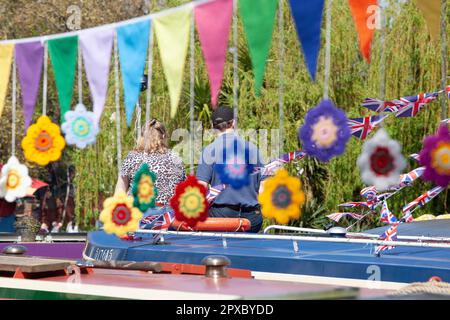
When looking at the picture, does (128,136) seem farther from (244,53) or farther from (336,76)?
(336,76)

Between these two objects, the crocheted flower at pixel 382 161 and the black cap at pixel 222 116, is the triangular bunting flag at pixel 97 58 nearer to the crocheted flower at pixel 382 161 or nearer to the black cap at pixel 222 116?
the black cap at pixel 222 116

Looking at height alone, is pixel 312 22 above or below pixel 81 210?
above

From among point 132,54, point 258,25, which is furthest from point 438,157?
point 132,54

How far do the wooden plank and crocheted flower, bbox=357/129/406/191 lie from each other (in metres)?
1.73

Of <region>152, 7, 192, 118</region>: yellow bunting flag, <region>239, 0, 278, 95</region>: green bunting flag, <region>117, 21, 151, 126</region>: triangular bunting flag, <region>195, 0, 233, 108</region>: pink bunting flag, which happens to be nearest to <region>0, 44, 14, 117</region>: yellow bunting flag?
<region>117, 21, 151, 126</region>: triangular bunting flag

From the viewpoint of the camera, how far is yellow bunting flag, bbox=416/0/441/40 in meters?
5.57

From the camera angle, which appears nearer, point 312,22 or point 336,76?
point 312,22

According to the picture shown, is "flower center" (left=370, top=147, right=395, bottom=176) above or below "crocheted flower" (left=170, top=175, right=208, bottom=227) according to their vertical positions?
above

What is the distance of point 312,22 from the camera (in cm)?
572

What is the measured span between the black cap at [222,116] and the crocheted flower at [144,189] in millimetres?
559

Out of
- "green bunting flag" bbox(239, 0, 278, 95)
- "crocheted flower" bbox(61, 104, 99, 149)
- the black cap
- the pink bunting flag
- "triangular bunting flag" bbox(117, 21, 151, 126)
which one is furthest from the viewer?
"crocheted flower" bbox(61, 104, 99, 149)

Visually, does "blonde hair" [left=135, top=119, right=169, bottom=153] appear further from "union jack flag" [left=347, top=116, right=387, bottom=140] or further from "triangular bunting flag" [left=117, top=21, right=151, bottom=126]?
"union jack flag" [left=347, top=116, right=387, bottom=140]
